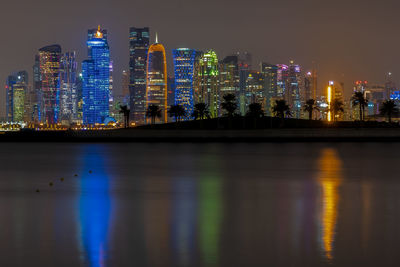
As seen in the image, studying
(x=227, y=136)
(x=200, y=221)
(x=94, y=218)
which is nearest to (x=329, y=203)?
(x=200, y=221)

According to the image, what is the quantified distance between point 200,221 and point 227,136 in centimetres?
9837

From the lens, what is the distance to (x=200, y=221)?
67.4ft

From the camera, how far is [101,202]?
25.7 metres

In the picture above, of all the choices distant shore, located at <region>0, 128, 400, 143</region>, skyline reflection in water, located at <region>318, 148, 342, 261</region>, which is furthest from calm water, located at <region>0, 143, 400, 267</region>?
distant shore, located at <region>0, 128, 400, 143</region>

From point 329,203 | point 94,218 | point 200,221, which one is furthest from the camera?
point 329,203

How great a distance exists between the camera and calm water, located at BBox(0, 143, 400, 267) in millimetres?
15000

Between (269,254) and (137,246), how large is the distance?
11.4ft

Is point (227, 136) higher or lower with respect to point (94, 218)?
higher

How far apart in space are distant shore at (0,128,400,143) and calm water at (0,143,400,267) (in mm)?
75725

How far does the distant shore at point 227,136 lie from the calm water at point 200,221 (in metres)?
75.7

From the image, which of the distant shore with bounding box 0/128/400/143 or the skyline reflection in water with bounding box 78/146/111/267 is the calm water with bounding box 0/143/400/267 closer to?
the skyline reflection in water with bounding box 78/146/111/267

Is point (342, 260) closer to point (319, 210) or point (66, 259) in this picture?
point (66, 259)

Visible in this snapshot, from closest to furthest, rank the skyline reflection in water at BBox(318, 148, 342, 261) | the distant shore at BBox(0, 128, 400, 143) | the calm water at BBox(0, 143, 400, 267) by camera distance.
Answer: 1. the calm water at BBox(0, 143, 400, 267)
2. the skyline reflection in water at BBox(318, 148, 342, 261)
3. the distant shore at BBox(0, 128, 400, 143)

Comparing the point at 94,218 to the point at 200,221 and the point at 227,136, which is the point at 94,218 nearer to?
the point at 200,221
